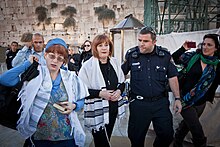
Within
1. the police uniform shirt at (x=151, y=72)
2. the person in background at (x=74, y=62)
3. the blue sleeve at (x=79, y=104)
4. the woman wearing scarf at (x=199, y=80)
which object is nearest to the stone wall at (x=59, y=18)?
the person in background at (x=74, y=62)

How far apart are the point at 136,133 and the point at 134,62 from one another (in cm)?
77

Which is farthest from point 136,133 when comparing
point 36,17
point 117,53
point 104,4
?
point 36,17

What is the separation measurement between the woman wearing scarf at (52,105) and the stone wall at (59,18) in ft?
38.5

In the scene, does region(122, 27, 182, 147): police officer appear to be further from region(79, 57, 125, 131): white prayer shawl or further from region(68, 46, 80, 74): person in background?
region(68, 46, 80, 74): person in background

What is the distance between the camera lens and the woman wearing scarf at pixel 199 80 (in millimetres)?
2244

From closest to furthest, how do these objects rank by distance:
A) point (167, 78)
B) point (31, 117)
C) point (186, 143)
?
point (31, 117)
point (167, 78)
point (186, 143)

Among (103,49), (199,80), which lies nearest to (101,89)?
(103,49)

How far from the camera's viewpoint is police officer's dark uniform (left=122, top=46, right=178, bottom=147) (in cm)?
211

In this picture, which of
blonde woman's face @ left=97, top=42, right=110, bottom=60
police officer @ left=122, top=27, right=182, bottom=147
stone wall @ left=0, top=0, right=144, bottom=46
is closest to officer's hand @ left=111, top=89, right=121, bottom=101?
police officer @ left=122, top=27, right=182, bottom=147

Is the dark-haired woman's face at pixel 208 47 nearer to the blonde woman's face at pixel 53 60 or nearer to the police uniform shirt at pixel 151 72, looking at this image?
the police uniform shirt at pixel 151 72

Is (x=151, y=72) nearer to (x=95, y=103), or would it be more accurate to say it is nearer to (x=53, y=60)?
(x=95, y=103)

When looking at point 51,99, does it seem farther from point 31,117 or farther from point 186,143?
point 186,143

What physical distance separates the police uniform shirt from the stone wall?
1104 centimetres

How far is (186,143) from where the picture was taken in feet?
9.39
